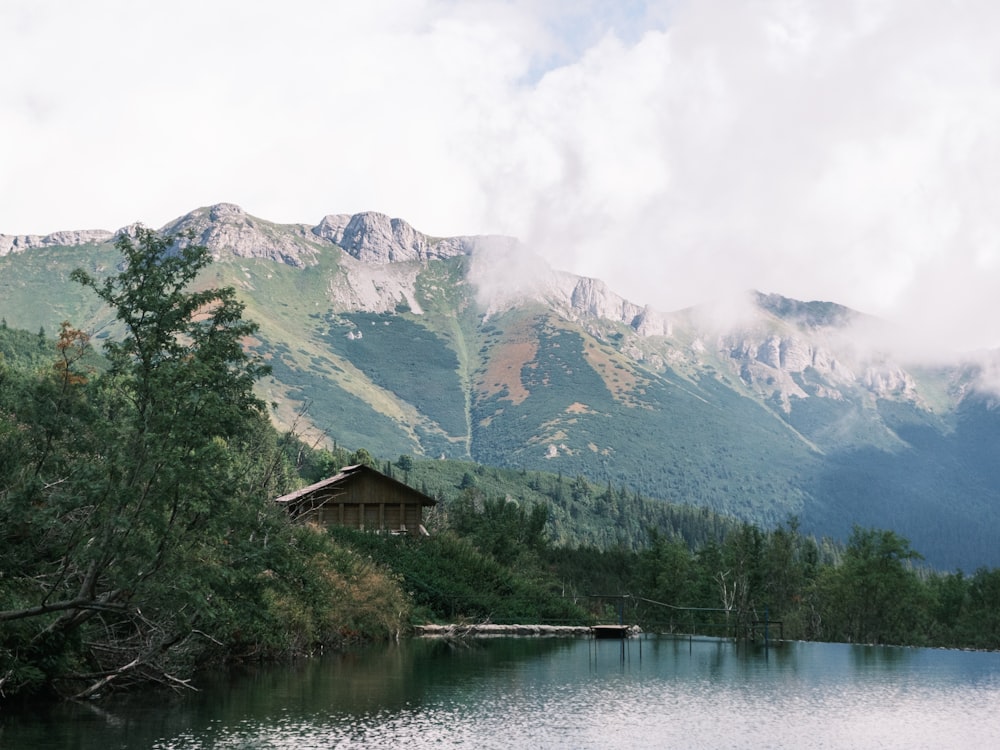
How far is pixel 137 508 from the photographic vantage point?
1099 inches

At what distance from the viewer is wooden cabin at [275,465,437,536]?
3531 inches

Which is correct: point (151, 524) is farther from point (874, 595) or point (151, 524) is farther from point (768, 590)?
point (768, 590)

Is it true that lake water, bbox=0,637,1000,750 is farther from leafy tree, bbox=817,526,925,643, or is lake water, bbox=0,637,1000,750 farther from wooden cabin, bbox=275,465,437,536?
leafy tree, bbox=817,526,925,643

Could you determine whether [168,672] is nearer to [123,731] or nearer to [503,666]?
[123,731]

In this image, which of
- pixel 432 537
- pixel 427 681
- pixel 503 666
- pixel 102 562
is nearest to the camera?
pixel 102 562

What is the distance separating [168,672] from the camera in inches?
1593

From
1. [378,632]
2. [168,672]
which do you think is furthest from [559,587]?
[168,672]

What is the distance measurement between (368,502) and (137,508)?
207 ft

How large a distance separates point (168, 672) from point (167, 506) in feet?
37.1

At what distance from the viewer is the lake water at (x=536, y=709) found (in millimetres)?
30969

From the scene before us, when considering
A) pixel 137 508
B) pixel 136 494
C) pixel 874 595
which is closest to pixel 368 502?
pixel 874 595

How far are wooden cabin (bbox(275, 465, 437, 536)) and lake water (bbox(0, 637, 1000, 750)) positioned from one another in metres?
29.3

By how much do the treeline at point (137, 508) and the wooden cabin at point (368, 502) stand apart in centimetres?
4517

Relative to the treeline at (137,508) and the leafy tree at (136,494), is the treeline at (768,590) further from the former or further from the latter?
the leafy tree at (136,494)
